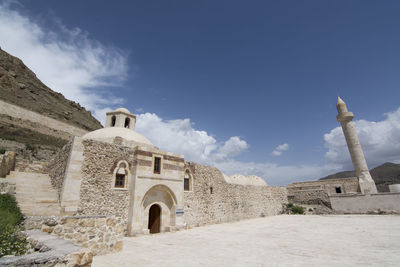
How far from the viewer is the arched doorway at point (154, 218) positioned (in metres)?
12.3

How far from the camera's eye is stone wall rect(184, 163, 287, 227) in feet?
46.0

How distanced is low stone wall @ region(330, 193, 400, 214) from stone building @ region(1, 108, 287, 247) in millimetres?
12997

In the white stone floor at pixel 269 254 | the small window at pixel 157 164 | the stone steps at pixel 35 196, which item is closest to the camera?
the white stone floor at pixel 269 254

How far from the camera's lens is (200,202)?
14.6 meters

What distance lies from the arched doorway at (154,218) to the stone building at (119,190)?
0.06 metres

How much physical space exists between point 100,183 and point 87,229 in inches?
165

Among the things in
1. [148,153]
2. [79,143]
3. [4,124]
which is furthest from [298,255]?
[4,124]

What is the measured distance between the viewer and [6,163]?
422 inches

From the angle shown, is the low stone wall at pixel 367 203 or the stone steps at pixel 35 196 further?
the low stone wall at pixel 367 203

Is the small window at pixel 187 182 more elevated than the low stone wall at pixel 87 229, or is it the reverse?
the small window at pixel 187 182

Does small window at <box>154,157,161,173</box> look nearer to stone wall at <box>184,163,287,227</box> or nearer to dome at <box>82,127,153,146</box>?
stone wall at <box>184,163,287,227</box>

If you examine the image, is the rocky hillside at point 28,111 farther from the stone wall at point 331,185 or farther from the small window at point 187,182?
the stone wall at point 331,185

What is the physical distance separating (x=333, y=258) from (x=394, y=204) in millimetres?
19350

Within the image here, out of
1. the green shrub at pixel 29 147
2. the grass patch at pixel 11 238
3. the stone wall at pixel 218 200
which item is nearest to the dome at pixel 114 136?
the stone wall at pixel 218 200
